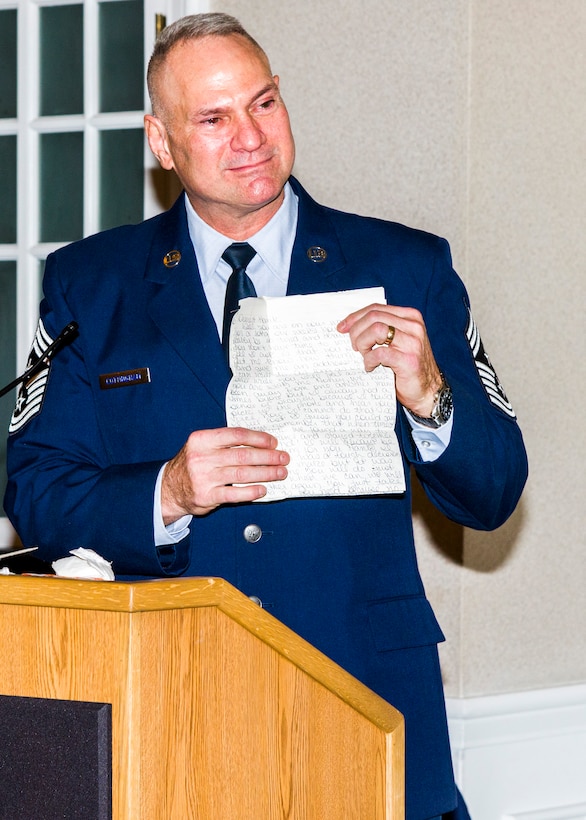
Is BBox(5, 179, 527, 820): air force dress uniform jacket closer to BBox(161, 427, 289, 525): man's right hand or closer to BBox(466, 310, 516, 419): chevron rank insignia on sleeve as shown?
BBox(466, 310, 516, 419): chevron rank insignia on sleeve

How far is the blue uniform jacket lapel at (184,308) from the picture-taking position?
1655 millimetres

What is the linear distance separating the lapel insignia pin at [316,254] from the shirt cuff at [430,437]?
275 millimetres

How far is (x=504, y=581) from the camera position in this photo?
107 inches

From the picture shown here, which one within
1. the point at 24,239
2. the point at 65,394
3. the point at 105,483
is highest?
the point at 24,239

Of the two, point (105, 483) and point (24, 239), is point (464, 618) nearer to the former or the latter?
point (105, 483)

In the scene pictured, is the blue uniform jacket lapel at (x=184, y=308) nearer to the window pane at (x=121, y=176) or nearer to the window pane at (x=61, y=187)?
the window pane at (x=121, y=176)

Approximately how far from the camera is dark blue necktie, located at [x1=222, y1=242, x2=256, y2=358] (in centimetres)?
167

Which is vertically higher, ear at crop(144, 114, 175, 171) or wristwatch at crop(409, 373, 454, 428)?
ear at crop(144, 114, 175, 171)

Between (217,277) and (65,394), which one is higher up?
(217,277)

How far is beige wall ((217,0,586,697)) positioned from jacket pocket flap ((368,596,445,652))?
106 centimetres

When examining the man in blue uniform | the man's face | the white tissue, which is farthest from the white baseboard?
the white tissue

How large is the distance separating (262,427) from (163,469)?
148mm

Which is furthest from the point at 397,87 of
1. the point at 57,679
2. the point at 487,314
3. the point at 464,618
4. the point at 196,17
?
the point at 57,679

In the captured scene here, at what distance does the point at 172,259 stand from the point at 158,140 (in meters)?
0.21
